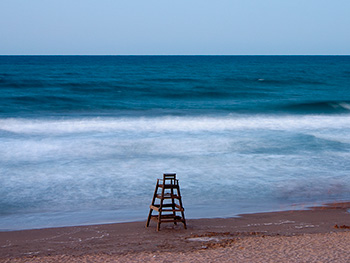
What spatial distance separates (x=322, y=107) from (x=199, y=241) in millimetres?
23475

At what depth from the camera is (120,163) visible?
1444cm

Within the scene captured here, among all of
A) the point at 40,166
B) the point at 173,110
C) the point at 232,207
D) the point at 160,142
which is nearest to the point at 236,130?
the point at 160,142

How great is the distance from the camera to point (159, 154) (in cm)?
1587

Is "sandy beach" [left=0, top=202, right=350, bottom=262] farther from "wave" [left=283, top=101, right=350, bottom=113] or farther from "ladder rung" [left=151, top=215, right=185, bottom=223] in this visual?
"wave" [left=283, top=101, right=350, bottom=113]

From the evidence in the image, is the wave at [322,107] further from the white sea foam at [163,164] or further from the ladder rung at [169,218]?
the ladder rung at [169,218]

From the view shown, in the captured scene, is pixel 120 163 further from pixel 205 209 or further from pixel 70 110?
pixel 70 110

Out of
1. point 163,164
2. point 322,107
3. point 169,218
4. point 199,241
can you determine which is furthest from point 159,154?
point 322,107

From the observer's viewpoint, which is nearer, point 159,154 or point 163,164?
point 163,164

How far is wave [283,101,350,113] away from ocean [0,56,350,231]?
0.07 m

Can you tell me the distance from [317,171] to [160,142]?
6.40 metres

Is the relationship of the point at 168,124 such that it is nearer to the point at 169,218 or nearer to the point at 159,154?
the point at 159,154

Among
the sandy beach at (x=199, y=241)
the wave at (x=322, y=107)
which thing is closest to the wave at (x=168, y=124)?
the wave at (x=322, y=107)

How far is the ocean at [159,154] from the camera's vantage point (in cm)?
1043

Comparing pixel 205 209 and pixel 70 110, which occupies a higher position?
pixel 70 110
